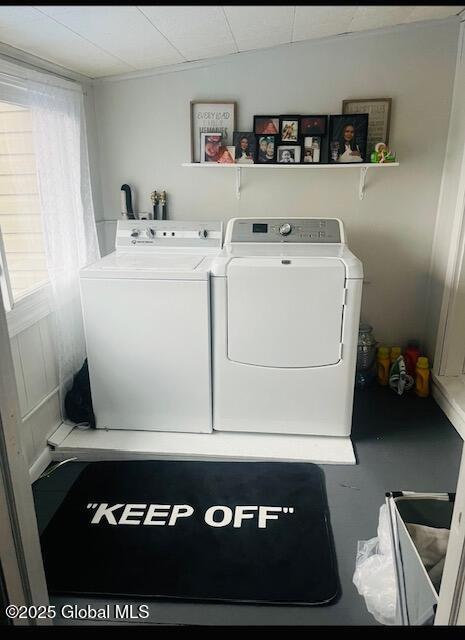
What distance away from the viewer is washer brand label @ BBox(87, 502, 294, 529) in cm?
206

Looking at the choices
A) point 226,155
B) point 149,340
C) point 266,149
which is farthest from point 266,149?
point 149,340

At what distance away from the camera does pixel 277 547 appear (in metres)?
1.93

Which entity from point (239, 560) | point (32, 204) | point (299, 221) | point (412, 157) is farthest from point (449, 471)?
point (32, 204)

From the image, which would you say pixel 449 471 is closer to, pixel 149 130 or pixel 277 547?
pixel 277 547

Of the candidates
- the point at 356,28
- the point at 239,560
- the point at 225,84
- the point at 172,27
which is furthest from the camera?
the point at 225,84

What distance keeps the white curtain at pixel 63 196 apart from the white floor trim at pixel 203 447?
37 cm

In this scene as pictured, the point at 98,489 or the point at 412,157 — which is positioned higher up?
the point at 412,157

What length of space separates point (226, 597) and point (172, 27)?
246 centimetres

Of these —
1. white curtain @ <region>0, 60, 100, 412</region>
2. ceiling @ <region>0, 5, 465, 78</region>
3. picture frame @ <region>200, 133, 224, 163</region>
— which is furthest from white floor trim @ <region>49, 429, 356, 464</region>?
ceiling @ <region>0, 5, 465, 78</region>

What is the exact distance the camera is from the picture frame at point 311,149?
3031mm

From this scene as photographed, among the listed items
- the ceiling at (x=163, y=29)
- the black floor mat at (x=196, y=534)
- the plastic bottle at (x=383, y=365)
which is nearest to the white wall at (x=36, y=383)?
the black floor mat at (x=196, y=534)

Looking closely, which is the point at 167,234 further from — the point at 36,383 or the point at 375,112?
the point at 375,112

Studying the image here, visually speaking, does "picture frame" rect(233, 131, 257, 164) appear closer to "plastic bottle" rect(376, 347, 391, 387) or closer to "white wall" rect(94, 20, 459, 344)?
"white wall" rect(94, 20, 459, 344)

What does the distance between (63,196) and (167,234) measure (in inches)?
26.4
